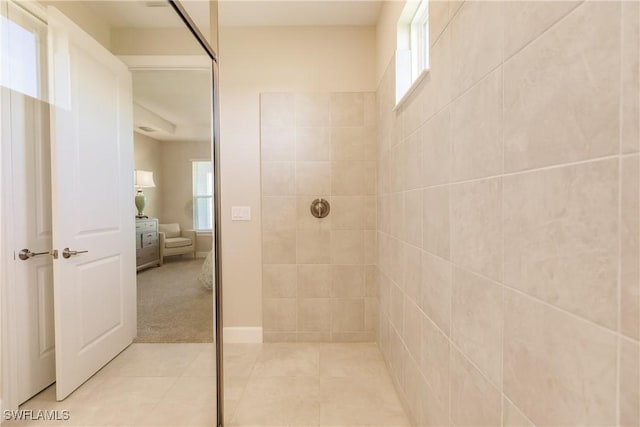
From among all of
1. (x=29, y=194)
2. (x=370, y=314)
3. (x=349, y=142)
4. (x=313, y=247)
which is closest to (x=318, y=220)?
(x=313, y=247)

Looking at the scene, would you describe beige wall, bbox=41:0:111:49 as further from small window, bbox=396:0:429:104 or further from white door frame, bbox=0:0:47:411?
small window, bbox=396:0:429:104

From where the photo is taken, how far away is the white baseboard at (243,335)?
2584 mm

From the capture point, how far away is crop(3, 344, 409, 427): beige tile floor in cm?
125

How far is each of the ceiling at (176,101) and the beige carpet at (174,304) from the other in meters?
0.77

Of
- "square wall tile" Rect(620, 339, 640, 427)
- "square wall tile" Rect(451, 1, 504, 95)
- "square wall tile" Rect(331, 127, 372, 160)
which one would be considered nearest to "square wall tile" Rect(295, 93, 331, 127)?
"square wall tile" Rect(331, 127, 372, 160)

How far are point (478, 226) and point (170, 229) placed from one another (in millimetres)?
1621

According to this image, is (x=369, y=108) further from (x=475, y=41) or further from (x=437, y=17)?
(x=475, y=41)

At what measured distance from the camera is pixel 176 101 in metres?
1.81

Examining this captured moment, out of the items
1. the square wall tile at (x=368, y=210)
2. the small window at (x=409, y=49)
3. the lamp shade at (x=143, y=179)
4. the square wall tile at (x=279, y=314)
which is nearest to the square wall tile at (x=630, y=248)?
the small window at (x=409, y=49)

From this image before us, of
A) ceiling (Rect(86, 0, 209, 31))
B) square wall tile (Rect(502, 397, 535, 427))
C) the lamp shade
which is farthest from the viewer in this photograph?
the lamp shade

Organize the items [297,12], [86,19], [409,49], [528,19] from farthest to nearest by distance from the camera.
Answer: [297,12] < [409,49] < [86,19] < [528,19]

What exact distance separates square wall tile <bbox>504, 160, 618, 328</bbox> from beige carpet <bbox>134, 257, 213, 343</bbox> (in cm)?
159

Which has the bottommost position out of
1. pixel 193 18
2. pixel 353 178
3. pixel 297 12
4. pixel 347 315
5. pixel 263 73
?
pixel 347 315

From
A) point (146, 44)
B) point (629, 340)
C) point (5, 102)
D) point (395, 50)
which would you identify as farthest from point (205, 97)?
point (629, 340)
